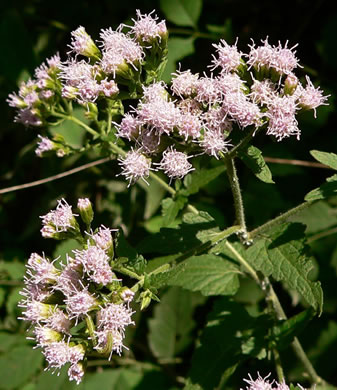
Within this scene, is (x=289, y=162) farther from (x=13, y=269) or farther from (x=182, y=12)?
(x=13, y=269)

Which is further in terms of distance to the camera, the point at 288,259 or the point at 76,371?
the point at 288,259

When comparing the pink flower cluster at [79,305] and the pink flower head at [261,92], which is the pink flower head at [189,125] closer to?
the pink flower head at [261,92]

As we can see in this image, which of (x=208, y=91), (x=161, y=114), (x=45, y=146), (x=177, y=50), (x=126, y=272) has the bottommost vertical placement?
(x=126, y=272)

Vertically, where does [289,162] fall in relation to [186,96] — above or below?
above

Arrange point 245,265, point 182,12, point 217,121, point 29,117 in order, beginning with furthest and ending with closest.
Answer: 1. point 182,12
2. point 29,117
3. point 245,265
4. point 217,121

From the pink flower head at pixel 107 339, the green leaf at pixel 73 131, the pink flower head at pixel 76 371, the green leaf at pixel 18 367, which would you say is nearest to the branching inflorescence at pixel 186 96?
the pink flower head at pixel 107 339

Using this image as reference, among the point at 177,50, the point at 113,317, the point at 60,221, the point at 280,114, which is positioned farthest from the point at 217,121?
the point at 177,50

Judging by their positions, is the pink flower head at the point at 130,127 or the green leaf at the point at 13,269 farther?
the green leaf at the point at 13,269
